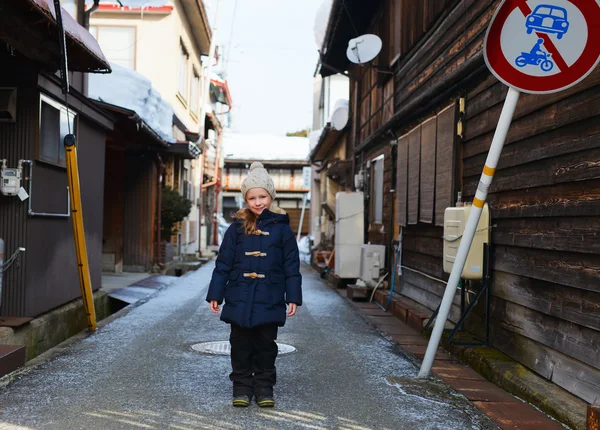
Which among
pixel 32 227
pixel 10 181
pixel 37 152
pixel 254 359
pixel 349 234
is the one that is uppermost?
pixel 37 152

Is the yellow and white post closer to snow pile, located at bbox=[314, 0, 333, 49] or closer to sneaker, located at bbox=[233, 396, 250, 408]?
sneaker, located at bbox=[233, 396, 250, 408]

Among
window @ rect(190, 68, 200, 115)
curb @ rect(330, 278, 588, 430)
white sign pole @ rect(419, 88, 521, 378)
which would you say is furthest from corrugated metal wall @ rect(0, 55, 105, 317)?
window @ rect(190, 68, 200, 115)

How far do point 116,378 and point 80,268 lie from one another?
2.14m

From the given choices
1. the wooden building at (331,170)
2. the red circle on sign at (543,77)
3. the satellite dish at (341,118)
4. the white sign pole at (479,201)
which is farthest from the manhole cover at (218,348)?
the satellite dish at (341,118)

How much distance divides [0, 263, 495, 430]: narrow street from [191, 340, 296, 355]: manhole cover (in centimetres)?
11

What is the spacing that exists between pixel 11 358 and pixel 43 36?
9.25 ft

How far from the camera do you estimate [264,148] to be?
40562 mm

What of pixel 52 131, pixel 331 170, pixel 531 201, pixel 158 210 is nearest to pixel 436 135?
pixel 531 201

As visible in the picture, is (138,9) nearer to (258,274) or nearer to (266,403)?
(258,274)

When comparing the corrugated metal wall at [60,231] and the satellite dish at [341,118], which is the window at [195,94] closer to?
the satellite dish at [341,118]

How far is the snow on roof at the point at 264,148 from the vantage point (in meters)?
39.3

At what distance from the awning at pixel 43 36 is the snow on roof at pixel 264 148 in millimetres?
31235

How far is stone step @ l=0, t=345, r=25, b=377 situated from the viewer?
17.5ft

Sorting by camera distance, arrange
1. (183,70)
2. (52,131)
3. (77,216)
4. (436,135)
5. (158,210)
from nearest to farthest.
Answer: (77,216), (52,131), (436,135), (158,210), (183,70)
